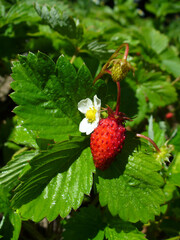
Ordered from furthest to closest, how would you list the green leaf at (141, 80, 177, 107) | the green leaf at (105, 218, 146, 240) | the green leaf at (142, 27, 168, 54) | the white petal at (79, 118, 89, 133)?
the green leaf at (142, 27, 168, 54) → the green leaf at (141, 80, 177, 107) → the green leaf at (105, 218, 146, 240) → the white petal at (79, 118, 89, 133)

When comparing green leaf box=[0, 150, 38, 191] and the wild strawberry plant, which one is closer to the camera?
the wild strawberry plant

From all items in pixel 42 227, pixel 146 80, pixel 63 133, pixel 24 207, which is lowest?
pixel 42 227

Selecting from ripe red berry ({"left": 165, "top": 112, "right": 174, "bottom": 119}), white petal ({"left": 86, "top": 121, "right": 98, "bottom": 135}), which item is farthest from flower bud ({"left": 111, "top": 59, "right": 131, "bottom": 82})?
ripe red berry ({"left": 165, "top": 112, "right": 174, "bottom": 119})

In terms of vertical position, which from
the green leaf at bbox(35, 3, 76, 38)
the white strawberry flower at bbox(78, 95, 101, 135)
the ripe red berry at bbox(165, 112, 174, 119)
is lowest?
the ripe red berry at bbox(165, 112, 174, 119)

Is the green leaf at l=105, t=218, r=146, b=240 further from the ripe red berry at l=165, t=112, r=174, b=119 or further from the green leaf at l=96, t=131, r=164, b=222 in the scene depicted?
the ripe red berry at l=165, t=112, r=174, b=119

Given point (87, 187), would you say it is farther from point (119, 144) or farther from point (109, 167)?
point (119, 144)

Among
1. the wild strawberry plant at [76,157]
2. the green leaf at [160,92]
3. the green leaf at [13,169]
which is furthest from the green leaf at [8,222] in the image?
the green leaf at [160,92]

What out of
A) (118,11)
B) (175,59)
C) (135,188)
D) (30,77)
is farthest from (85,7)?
(135,188)
